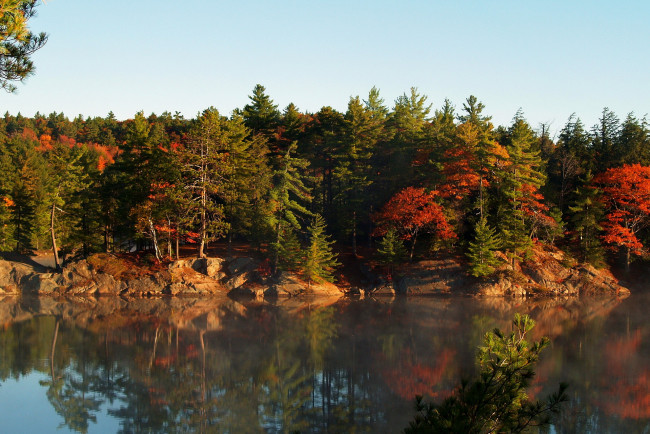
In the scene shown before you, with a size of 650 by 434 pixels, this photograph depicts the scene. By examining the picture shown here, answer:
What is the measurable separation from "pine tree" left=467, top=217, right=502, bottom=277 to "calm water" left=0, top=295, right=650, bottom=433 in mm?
4985

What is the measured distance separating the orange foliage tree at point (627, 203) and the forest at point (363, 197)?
13 cm

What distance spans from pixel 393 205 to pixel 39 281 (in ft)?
87.5

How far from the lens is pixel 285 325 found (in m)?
28.4

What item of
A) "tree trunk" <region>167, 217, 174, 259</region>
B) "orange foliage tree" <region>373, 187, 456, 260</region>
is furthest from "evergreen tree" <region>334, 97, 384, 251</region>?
"tree trunk" <region>167, 217, 174, 259</region>

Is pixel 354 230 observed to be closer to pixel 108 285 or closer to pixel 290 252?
pixel 290 252

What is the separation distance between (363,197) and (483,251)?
1135cm

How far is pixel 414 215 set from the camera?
4078cm

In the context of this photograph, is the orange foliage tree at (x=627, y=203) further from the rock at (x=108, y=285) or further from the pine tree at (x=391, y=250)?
the rock at (x=108, y=285)

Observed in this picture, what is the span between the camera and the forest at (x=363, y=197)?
40.7 metres

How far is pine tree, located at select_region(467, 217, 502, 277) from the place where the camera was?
127 ft

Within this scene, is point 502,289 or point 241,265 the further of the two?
point 241,265

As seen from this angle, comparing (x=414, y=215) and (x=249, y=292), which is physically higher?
(x=414, y=215)

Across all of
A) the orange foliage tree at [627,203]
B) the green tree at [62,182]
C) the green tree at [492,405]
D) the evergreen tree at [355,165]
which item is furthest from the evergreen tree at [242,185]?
the green tree at [492,405]

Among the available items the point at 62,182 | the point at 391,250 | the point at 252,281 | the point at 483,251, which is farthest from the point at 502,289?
the point at 62,182
